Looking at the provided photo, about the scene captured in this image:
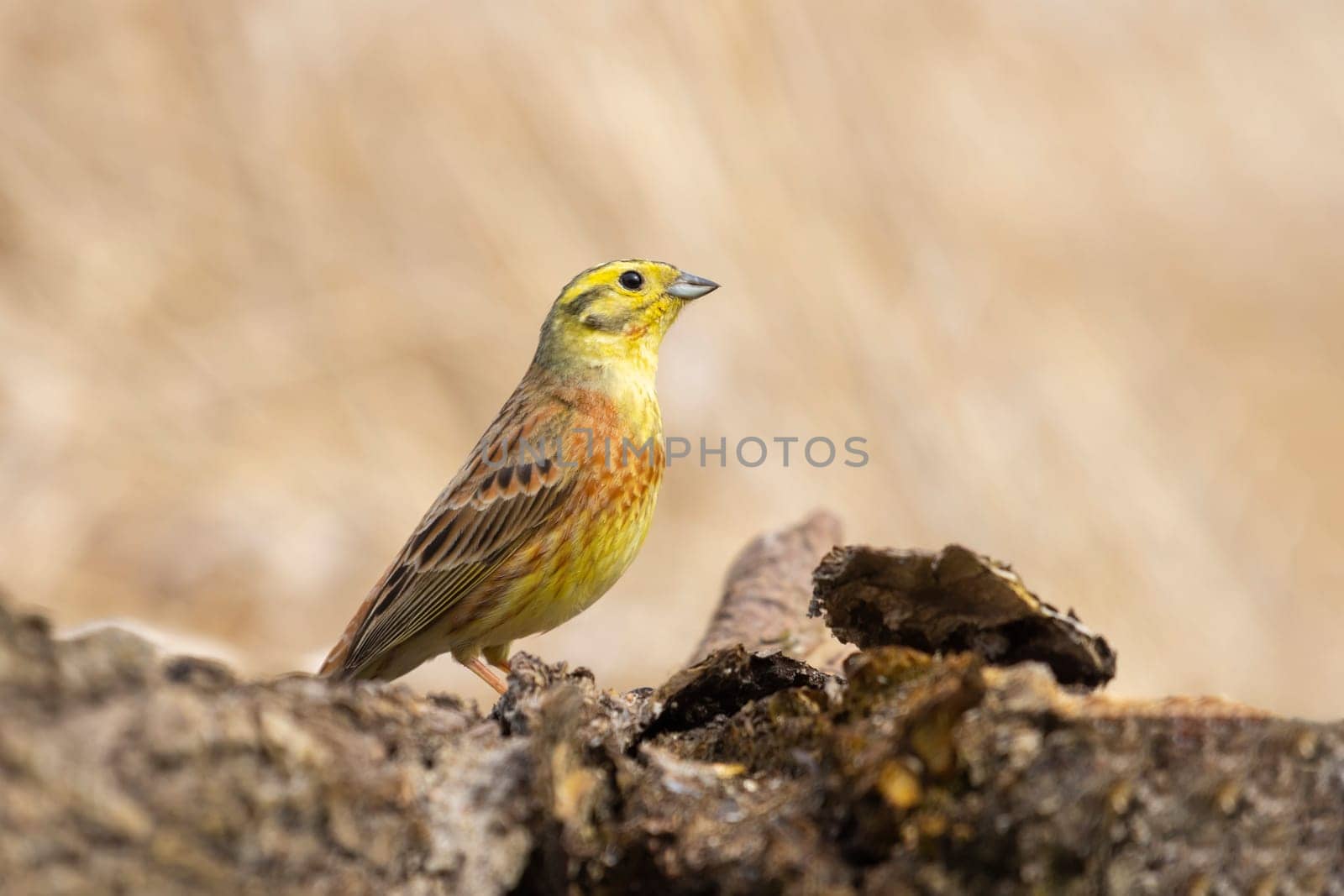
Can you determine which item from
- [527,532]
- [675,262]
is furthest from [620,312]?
[675,262]

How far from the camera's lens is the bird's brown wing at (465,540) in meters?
5.23

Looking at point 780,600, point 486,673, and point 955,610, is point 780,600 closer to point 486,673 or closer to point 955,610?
point 486,673

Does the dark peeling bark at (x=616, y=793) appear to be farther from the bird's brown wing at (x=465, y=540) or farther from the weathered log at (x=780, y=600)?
the bird's brown wing at (x=465, y=540)

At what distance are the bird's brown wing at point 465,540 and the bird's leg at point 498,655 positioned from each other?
47cm

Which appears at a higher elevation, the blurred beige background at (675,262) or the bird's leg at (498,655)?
the blurred beige background at (675,262)

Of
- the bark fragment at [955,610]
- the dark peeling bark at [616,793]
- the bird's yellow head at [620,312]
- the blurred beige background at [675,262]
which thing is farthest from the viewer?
the blurred beige background at [675,262]

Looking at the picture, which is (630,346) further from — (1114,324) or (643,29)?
(1114,324)

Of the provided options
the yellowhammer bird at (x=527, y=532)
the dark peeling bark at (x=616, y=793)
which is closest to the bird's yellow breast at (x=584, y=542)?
the yellowhammer bird at (x=527, y=532)

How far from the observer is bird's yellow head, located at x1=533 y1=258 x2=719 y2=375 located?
593cm

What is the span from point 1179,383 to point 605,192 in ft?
19.6

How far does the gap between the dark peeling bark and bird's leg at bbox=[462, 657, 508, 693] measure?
2.93m

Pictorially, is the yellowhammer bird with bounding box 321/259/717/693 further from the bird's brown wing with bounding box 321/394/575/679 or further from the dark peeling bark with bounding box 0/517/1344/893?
the dark peeling bark with bounding box 0/517/1344/893

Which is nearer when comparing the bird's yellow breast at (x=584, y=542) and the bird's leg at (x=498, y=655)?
the bird's yellow breast at (x=584, y=542)

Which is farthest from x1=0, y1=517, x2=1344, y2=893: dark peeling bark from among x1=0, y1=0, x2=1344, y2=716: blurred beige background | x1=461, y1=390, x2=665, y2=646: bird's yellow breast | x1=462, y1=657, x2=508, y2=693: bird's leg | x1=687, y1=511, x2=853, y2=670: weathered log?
x1=0, y1=0, x2=1344, y2=716: blurred beige background
